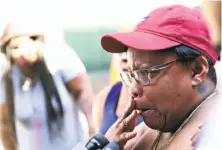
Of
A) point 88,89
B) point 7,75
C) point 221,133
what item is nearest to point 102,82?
point 88,89

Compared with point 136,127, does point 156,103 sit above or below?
above

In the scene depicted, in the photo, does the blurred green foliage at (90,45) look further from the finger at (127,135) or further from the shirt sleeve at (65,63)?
the finger at (127,135)

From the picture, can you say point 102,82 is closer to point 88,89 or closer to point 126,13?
point 88,89

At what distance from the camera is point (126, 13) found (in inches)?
47.4

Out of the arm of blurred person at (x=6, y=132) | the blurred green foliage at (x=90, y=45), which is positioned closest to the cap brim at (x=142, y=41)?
the blurred green foliage at (x=90, y=45)

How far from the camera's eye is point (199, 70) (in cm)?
88

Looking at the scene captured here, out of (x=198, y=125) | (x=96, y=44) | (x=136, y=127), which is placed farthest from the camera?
(x=96, y=44)

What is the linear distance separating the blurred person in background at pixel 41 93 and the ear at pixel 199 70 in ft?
1.36

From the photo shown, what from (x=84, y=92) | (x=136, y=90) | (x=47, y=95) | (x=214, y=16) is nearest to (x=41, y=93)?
(x=47, y=95)

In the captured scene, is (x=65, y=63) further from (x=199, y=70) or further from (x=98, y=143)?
(x=199, y=70)

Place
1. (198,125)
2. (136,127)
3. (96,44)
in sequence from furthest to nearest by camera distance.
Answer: (96,44) < (136,127) < (198,125)

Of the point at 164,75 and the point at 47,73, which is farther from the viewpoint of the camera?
the point at 47,73

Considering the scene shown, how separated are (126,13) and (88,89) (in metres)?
0.24

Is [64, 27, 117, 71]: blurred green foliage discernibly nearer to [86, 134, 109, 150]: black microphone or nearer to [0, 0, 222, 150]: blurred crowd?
[0, 0, 222, 150]: blurred crowd
